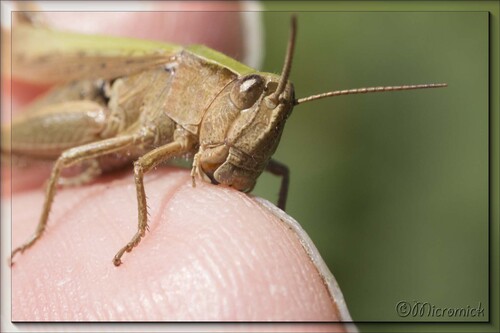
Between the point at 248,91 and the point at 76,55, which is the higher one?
the point at 76,55

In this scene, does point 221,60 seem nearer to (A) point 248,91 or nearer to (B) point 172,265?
(A) point 248,91

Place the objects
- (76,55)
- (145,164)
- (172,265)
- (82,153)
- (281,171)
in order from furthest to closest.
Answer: (76,55) < (281,171) < (82,153) < (145,164) < (172,265)

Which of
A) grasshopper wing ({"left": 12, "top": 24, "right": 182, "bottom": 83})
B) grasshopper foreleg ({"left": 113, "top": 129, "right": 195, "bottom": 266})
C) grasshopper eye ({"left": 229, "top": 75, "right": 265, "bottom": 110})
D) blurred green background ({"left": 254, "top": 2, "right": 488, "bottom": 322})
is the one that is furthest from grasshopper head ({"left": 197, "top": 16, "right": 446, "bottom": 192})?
grasshopper wing ({"left": 12, "top": 24, "right": 182, "bottom": 83})

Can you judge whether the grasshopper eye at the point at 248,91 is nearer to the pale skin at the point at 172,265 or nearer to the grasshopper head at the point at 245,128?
the grasshopper head at the point at 245,128

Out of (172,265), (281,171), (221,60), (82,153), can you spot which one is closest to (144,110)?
(82,153)

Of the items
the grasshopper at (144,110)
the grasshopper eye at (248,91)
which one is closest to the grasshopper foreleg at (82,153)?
the grasshopper at (144,110)

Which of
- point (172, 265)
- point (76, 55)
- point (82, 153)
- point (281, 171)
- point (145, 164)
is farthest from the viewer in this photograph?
point (76, 55)

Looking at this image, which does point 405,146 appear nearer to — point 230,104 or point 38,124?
point 230,104
